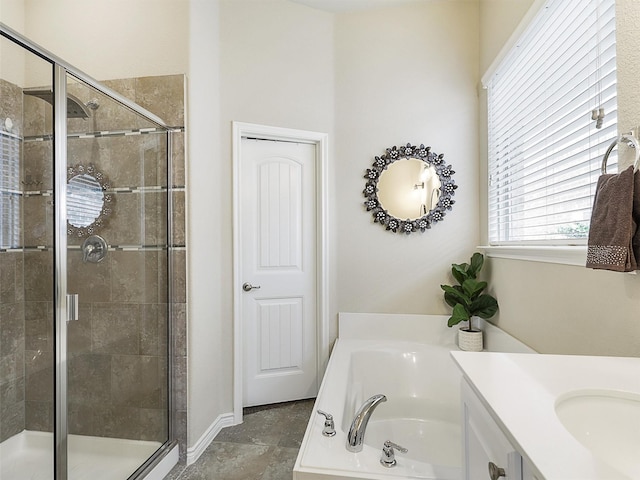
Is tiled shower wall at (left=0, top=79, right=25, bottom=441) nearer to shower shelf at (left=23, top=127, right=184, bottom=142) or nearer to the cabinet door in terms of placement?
shower shelf at (left=23, top=127, right=184, bottom=142)

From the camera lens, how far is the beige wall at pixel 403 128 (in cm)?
260

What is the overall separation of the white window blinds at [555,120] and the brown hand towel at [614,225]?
24 cm

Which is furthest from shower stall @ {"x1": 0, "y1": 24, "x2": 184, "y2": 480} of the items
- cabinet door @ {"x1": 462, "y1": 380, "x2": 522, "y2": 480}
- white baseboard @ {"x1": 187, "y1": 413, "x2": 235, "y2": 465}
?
cabinet door @ {"x1": 462, "y1": 380, "x2": 522, "y2": 480}

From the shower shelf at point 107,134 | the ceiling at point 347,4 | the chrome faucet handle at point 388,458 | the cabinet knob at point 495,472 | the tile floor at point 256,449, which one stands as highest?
the ceiling at point 347,4

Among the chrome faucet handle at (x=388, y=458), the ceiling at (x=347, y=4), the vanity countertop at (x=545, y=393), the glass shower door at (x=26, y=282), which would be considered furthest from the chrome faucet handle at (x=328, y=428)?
the ceiling at (x=347, y=4)

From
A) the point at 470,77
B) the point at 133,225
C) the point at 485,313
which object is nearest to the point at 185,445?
the point at 133,225

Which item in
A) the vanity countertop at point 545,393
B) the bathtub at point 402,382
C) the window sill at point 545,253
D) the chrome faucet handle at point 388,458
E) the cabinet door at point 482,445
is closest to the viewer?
the vanity countertop at point 545,393

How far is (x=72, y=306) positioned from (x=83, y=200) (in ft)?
1.54

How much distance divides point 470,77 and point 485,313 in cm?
172

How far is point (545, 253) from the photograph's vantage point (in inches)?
62.2

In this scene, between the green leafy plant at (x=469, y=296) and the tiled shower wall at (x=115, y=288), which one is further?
the green leafy plant at (x=469, y=296)

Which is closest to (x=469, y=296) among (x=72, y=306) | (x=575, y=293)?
(x=575, y=293)

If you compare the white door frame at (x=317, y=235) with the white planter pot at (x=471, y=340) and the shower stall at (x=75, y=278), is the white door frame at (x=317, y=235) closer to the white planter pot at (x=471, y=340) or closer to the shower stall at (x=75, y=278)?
the shower stall at (x=75, y=278)

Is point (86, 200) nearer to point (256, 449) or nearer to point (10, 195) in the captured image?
point (10, 195)
